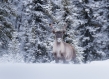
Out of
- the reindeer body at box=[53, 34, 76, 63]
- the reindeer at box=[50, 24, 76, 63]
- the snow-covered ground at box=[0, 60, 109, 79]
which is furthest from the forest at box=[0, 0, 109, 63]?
the snow-covered ground at box=[0, 60, 109, 79]

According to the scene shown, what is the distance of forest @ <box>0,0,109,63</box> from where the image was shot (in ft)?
65.3

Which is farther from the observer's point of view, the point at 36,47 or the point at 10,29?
the point at 36,47

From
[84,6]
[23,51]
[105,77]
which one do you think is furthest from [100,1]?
[105,77]

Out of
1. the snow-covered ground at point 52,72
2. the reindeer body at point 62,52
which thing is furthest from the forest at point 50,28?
the snow-covered ground at point 52,72

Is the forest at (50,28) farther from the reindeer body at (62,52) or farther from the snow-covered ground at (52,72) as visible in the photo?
the snow-covered ground at (52,72)

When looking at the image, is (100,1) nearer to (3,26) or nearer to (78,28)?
(78,28)

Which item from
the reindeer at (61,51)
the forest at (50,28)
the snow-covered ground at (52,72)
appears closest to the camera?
the snow-covered ground at (52,72)

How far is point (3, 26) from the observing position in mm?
19375

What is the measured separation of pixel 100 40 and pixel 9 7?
8.49 metres

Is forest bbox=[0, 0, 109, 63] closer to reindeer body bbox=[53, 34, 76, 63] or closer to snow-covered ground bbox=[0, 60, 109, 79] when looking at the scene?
reindeer body bbox=[53, 34, 76, 63]

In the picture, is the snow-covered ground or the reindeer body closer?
the snow-covered ground

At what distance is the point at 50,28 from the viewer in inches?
862

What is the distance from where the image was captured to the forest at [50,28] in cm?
1991

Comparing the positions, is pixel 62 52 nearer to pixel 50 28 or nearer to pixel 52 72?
pixel 52 72
